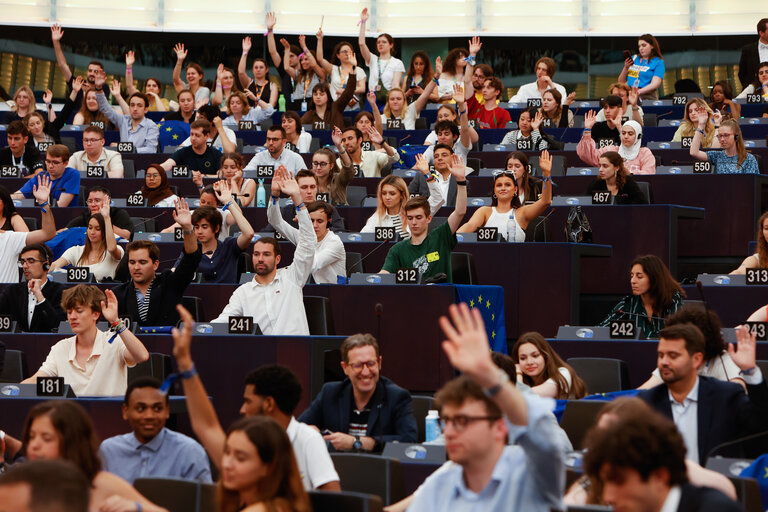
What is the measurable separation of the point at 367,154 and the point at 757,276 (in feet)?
13.2

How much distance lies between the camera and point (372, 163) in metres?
9.62

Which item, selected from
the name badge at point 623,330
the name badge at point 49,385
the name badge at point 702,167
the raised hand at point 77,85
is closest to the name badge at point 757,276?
the name badge at point 623,330

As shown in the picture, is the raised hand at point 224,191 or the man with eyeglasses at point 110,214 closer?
the raised hand at point 224,191

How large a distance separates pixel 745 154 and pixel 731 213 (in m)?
0.67

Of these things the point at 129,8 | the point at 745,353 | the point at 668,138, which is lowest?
the point at 745,353

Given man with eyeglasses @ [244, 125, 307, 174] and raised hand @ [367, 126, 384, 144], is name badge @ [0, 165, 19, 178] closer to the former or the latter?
man with eyeglasses @ [244, 125, 307, 174]

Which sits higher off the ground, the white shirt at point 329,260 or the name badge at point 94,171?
the name badge at point 94,171

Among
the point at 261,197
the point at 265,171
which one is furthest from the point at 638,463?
the point at 265,171

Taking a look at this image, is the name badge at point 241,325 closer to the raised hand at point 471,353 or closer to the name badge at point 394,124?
the raised hand at point 471,353

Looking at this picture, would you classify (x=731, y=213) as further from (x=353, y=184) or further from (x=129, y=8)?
(x=129, y=8)

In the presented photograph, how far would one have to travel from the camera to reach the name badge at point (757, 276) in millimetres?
6379

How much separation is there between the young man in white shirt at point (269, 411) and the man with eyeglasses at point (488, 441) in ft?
2.85

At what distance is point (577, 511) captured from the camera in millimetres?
2912

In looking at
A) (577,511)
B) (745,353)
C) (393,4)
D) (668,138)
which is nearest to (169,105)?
(393,4)
